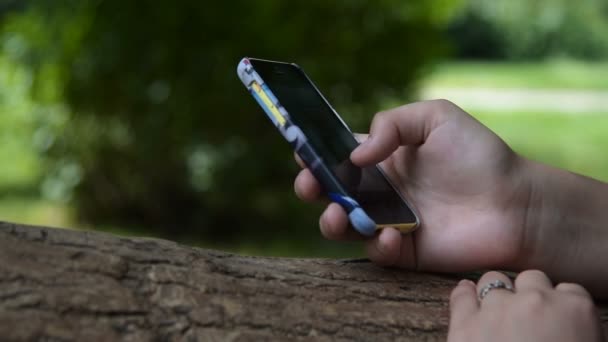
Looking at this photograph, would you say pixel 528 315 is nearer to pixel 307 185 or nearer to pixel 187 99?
pixel 307 185

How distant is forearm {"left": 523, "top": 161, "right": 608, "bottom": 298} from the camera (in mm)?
1548

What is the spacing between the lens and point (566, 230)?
1570mm

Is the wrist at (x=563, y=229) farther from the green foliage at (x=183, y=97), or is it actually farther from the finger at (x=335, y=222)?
the green foliage at (x=183, y=97)

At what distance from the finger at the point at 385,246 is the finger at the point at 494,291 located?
16cm

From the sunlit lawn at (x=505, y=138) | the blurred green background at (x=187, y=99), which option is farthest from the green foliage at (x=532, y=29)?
the blurred green background at (x=187, y=99)

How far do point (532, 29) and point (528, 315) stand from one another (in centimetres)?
1222

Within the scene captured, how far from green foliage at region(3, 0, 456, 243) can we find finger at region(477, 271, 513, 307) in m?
2.96

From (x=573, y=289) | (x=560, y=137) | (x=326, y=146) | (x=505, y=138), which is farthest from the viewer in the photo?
(x=560, y=137)

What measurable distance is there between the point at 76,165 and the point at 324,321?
364 centimetres

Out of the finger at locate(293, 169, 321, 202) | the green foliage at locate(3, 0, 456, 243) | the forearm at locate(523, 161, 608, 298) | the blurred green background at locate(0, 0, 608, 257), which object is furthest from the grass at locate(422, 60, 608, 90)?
the finger at locate(293, 169, 321, 202)

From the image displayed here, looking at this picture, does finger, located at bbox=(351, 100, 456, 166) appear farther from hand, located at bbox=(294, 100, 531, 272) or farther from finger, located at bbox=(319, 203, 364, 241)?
finger, located at bbox=(319, 203, 364, 241)

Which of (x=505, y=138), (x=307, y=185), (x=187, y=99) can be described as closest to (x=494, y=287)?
(x=307, y=185)

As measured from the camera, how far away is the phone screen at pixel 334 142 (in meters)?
1.42

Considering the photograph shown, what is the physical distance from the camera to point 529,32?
12672mm
